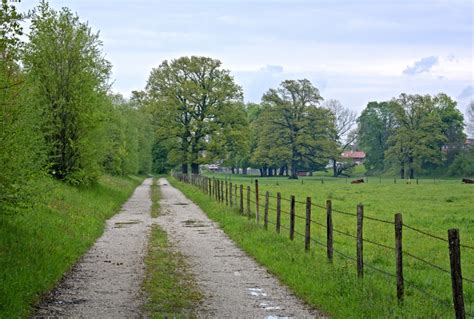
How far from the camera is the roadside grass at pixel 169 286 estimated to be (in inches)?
356

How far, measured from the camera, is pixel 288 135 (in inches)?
3482

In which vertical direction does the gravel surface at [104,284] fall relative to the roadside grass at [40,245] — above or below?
below

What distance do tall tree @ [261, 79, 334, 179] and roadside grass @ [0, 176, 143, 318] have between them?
2557 inches

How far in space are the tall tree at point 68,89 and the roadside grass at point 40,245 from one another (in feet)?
21.8

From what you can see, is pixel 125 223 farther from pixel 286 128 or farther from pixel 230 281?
pixel 286 128

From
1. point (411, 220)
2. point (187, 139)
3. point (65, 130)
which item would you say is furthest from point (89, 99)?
point (187, 139)

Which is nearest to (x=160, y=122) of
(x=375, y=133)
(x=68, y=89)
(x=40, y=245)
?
(x=68, y=89)

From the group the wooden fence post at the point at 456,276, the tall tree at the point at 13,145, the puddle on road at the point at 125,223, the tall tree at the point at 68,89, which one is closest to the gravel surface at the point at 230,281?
the wooden fence post at the point at 456,276

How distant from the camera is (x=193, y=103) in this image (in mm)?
65812

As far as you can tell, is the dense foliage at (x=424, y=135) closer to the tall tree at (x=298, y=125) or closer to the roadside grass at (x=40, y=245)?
the tall tree at (x=298, y=125)

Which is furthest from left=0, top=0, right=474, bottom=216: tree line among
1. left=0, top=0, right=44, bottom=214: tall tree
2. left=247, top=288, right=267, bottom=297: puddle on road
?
left=247, top=288, right=267, bottom=297: puddle on road

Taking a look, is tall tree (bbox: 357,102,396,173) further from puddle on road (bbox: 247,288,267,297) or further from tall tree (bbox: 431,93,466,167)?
puddle on road (bbox: 247,288,267,297)

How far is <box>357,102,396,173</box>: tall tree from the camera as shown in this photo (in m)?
113

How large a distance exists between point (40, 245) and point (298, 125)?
251 feet
